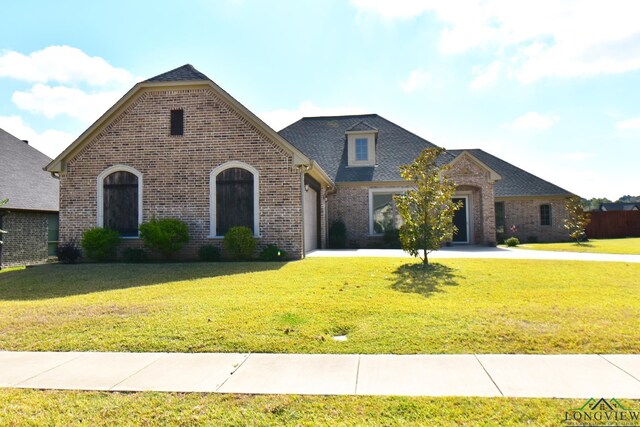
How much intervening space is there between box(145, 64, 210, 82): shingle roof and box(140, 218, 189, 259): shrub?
4.86 m

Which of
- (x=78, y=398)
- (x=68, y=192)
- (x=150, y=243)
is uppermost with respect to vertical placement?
(x=68, y=192)

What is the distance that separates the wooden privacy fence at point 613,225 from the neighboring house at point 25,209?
1312 inches

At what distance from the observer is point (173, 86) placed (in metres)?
13.3

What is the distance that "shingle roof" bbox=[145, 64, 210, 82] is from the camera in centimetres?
1327

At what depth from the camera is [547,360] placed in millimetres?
4145

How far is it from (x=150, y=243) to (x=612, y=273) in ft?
42.6

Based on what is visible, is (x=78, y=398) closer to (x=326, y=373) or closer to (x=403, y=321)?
(x=326, y=373)

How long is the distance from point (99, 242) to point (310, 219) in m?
7.59

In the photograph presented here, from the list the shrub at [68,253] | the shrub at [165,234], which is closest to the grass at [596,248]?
the shrub at [165,234]

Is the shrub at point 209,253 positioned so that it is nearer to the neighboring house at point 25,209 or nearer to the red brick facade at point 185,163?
the red brick facade at point 185,163

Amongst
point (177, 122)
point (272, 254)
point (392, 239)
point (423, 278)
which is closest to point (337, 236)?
point (392, 239)

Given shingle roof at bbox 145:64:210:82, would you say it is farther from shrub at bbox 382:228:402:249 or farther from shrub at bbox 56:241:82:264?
shrub at bbox 382:228:402:249

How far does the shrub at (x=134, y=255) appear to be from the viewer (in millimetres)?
12914

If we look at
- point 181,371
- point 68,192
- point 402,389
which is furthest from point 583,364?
point 68,192
